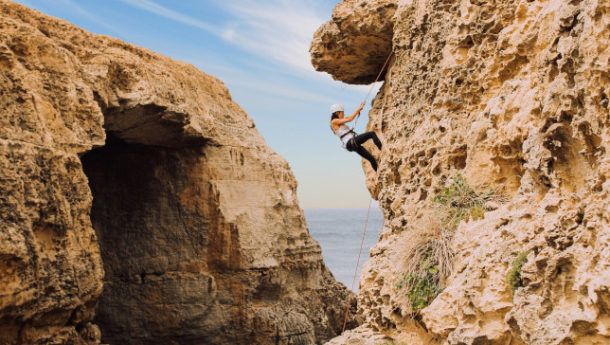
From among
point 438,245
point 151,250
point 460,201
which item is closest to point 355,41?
point 460,201

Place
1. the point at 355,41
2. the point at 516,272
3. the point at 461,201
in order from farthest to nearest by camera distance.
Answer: the point at 355,41, the point at 461,201, the point at 516,272

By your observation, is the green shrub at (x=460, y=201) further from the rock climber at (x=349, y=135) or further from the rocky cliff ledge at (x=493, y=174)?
the rock climber at (x=349, y=135)

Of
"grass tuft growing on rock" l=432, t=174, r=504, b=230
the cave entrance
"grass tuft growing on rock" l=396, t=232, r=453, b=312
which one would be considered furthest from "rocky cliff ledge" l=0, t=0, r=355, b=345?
"grass tuft growing on rock" l=432, t=174, r=504, b=230

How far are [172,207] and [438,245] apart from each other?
31.1ft

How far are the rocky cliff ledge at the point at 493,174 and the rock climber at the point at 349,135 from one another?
0.74 ft

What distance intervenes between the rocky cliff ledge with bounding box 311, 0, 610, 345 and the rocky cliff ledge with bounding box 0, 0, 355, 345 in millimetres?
4581

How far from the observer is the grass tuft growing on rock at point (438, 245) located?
15.9 ft

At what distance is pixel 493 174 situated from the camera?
16.4 ft

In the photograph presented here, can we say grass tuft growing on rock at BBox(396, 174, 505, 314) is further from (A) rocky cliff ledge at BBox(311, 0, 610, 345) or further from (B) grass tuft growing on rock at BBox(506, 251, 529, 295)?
(B) grass tuft growing on rock at BBox(506, 251, 529, 295)

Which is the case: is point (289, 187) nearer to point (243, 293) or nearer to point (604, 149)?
point (243, 293)

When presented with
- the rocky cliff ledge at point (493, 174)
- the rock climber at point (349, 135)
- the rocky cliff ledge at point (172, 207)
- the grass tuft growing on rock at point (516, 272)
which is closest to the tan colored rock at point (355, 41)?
the rocky cliff ledge at point (493, 174)

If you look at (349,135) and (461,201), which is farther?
(349,135)

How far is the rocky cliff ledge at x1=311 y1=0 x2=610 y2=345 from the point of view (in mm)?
3047

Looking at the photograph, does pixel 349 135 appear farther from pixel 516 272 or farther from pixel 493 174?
pixel 516 272
